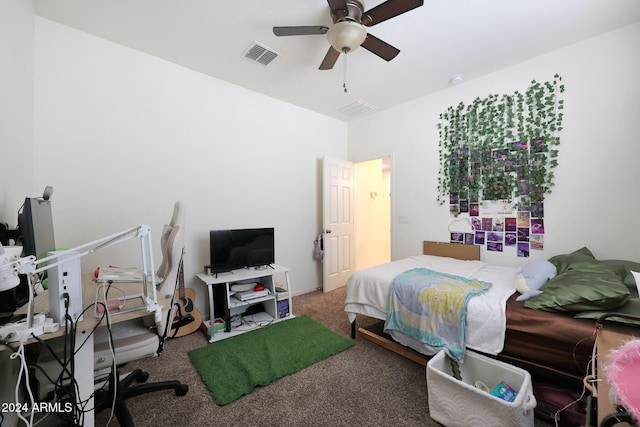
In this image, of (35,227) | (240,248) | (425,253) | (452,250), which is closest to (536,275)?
(452,250)

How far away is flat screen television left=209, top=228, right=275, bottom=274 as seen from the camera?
2.72 meters

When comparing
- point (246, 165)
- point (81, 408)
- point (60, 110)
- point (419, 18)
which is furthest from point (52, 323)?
point (419, 18)

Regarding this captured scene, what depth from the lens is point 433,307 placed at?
186 cm

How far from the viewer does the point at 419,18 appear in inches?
80.2

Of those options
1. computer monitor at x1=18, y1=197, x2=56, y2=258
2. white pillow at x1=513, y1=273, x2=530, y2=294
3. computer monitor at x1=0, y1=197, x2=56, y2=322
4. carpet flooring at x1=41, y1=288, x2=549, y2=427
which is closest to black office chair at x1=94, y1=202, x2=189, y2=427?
carpet flooring at x1=41, y1=288, x2=549, y2=427

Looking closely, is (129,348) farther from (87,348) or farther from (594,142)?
(594,142)

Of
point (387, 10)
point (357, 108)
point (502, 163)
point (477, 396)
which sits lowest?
point (477, 396)

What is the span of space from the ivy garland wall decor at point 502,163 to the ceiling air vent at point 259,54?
2.23m

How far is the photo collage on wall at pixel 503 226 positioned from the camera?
8.55 feet

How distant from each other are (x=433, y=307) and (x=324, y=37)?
243cm

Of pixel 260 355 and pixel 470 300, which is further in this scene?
pixel 260 355

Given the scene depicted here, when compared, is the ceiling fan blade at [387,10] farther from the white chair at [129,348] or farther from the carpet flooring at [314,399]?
the carpet flooring at [314,399]

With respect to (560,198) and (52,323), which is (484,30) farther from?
(52,323)

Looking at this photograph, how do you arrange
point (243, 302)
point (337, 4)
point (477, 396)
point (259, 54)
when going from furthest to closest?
point (243, 302), point (259, 54), point (337, 4), point (477, 396)
